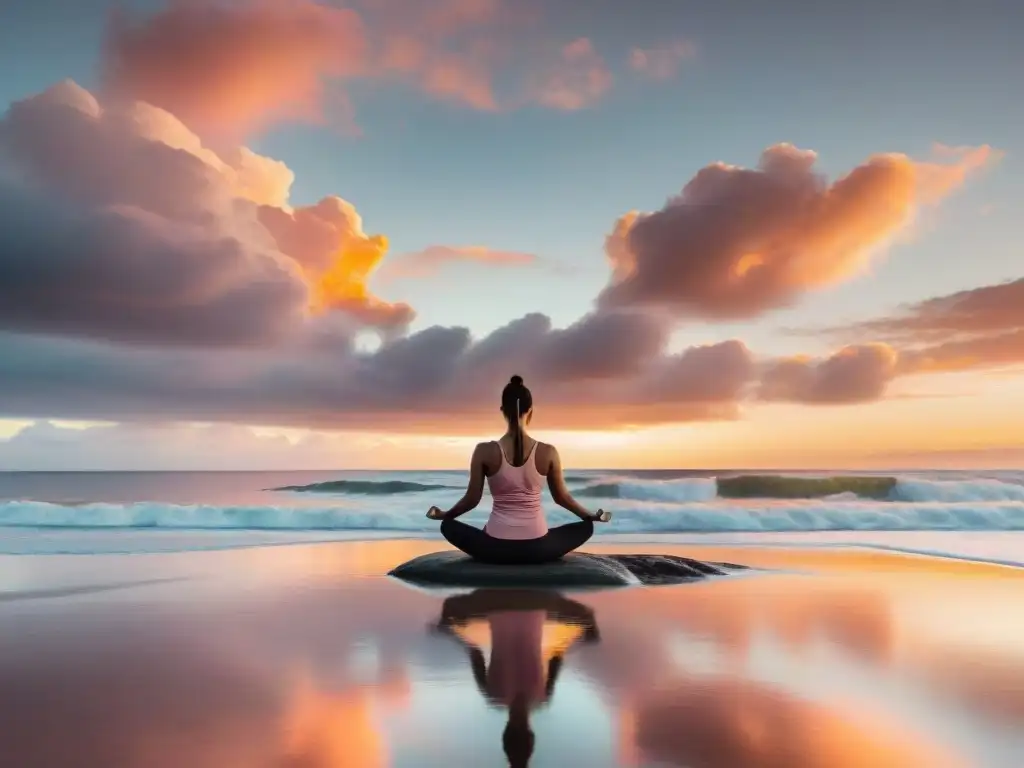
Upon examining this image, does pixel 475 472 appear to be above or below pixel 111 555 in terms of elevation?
above

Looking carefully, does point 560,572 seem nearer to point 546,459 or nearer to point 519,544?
point 519,544

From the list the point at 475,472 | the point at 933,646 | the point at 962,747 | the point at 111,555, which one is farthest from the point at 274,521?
the point at 962,747

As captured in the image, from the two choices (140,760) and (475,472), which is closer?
(140,760)

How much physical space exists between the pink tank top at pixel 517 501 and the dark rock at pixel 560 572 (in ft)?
1.16

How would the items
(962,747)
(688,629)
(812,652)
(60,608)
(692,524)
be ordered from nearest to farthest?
(962,747) < (812,652) < (688,629) < (60,608) < (692,524)

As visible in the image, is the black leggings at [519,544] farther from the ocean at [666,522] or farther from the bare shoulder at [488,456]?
the ocean at [666,522]

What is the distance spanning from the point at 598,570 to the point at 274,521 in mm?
11722

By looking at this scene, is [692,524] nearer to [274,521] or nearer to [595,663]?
[274,521]

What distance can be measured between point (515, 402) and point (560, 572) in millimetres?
1728

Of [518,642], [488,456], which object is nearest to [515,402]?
[488,456]

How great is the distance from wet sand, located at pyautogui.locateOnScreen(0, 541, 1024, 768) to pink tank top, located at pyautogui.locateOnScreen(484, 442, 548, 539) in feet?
3.02

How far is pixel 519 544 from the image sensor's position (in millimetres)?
8102

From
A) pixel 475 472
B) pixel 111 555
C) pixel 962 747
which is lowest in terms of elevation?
pixel 962 747

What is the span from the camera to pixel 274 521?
1803 cm
